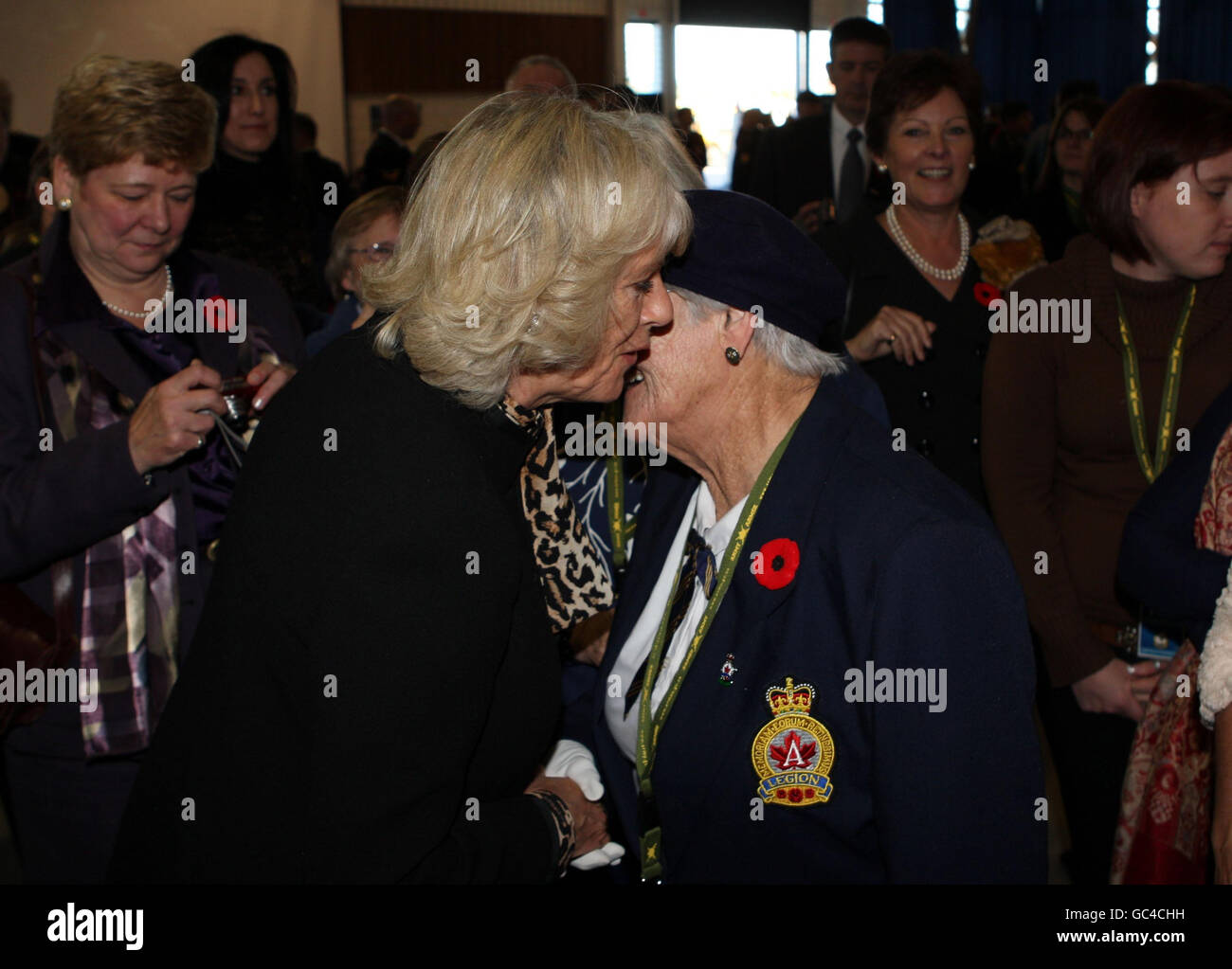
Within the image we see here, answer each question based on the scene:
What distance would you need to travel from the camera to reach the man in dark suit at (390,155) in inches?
211

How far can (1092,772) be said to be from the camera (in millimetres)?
2363

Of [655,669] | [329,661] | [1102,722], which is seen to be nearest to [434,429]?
[329,661]

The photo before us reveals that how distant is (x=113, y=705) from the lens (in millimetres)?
1971

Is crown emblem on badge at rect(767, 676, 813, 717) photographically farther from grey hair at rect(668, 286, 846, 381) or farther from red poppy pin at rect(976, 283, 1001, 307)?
red poppy pin at rect(976, 283, 1001, 307)

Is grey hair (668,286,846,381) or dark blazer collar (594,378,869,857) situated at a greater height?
grey hair (668,286,846,381)

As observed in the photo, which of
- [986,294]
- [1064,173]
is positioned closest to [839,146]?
[1064,173]

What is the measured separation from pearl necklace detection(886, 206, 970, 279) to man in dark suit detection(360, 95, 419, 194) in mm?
2315

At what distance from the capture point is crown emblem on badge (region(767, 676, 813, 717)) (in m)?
1.41

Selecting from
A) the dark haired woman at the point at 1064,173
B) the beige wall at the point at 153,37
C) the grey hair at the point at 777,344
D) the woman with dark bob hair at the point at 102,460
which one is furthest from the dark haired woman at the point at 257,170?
the beige wall at the point at 153,37

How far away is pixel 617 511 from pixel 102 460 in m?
0.92

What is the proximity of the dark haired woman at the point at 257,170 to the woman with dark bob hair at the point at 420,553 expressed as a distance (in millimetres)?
1990

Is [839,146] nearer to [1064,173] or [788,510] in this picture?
[1064,173]
